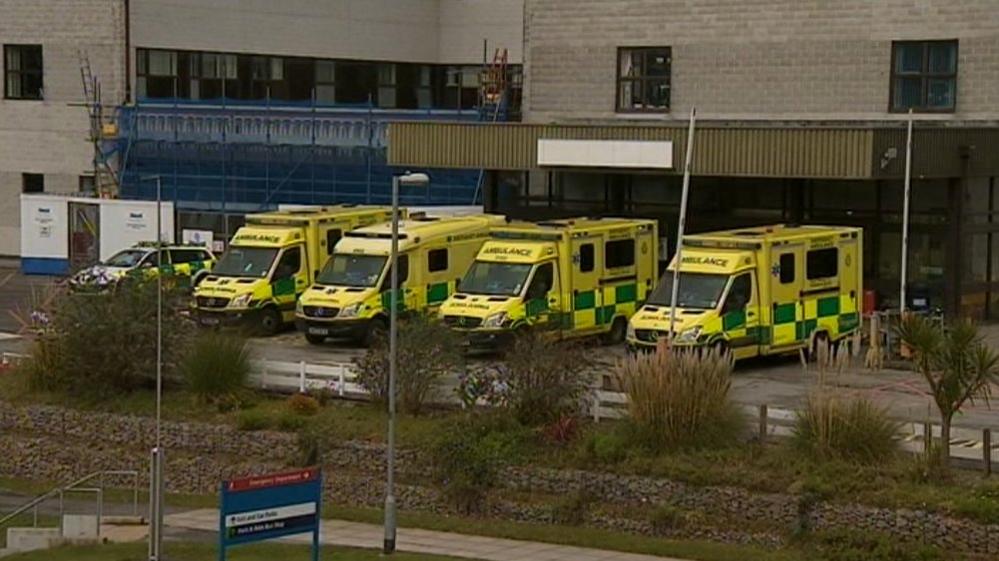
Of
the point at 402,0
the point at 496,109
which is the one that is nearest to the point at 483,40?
the point at 402,0

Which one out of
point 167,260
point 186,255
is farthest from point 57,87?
point 167,260

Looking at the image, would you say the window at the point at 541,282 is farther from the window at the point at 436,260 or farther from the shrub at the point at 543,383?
the shrub at the point at 543,383

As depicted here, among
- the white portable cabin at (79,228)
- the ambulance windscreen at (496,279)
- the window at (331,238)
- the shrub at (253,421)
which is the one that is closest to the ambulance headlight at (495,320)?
the ambulance windscreen at (496,279)

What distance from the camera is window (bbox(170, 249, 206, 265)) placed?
45.9 metres

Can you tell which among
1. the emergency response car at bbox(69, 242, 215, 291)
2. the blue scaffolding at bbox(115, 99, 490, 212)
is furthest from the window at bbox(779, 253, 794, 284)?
the blue scaffolding at bbox(115, 99, 490, 212)

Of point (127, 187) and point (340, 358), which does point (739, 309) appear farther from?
point (127, 187)

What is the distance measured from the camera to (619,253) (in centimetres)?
3738

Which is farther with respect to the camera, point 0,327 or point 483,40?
point 483,40

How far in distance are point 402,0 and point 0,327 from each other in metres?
26.5

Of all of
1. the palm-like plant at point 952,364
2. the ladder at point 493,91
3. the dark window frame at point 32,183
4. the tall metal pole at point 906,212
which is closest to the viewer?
the palm-like plant at point 952,364

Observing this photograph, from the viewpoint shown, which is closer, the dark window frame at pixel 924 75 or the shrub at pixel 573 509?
the shrub at pixel 573 509

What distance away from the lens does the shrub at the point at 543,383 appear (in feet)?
94.9

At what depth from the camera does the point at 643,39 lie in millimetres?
46500

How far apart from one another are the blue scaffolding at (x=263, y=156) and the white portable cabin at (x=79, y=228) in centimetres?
277
